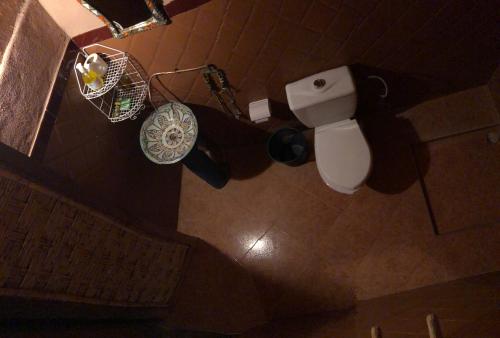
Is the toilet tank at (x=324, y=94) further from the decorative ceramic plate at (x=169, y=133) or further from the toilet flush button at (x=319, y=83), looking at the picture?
the decorative ceramic plate at (x=169, y=133)

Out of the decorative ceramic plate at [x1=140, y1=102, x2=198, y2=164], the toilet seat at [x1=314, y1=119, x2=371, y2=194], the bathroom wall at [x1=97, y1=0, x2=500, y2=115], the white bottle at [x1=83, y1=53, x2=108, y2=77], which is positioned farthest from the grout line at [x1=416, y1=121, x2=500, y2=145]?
the white bottle at [x1=83, y1=53, x2=108, y2=77]

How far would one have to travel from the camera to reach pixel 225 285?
2.43 m

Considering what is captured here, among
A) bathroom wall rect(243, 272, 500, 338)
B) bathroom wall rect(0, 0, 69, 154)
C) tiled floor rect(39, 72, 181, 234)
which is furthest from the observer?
tiled floor rect(39, 72, 181, 234)

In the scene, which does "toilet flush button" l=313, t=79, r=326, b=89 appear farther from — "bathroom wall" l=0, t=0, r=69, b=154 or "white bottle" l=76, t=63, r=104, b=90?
"bathroom wall" l=0, t=0, r=69, b=154

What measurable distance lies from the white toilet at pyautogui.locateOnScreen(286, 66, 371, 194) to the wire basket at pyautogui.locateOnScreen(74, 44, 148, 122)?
2.78 ft

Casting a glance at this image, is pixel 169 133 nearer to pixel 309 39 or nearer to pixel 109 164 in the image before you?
pixel 109 164

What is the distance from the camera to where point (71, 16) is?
1.51m

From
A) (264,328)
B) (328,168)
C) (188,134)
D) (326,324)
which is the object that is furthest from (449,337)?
(188,134)

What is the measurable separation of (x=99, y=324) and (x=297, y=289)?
129 cm

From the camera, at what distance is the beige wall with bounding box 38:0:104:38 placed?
4.79 feet

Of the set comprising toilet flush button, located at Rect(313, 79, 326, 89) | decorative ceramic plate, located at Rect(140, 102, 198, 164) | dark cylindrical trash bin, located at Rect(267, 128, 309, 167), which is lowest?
dark cylindrical trash bin, located at Rect(267, 128, 309, 167)

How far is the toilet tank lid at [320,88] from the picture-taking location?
5.96 ft

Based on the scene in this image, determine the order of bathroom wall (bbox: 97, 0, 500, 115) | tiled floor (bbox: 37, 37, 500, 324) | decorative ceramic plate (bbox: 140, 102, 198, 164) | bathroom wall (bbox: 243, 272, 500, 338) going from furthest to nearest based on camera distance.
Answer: tiled floor (bbox: 37, 37, 500, 324), decorative ceramic plate (bbox: 140, 102, 198, 164), bathroom wall (bbox: 97, 0, 500, 115), bathroom wall (bbox: 243, 272, 500, 338)

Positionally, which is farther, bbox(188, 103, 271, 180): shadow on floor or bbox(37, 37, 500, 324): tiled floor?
bbox(188, 103, 271, 180): shadow on floor
